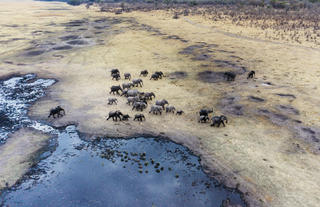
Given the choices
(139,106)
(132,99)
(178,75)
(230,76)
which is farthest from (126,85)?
(230,76)

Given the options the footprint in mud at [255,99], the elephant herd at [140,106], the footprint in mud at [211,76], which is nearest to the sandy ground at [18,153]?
the elephant herd at [140,106]

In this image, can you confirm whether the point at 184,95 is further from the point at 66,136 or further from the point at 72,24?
the point at 72,24

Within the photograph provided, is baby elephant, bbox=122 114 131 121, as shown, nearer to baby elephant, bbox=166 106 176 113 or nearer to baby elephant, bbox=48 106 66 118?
baby elephant, bbox=166 106 176 113

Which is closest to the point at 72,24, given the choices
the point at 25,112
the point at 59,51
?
the point at 59,51

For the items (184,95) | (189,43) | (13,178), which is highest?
(189,43)

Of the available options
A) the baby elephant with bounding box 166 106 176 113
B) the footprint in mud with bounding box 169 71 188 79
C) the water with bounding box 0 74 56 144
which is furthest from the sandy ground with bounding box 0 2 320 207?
the water with bounding box 0 74 56 144

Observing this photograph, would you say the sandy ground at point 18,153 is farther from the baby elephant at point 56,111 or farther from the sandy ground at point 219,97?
the baby elephant at point 56,111
